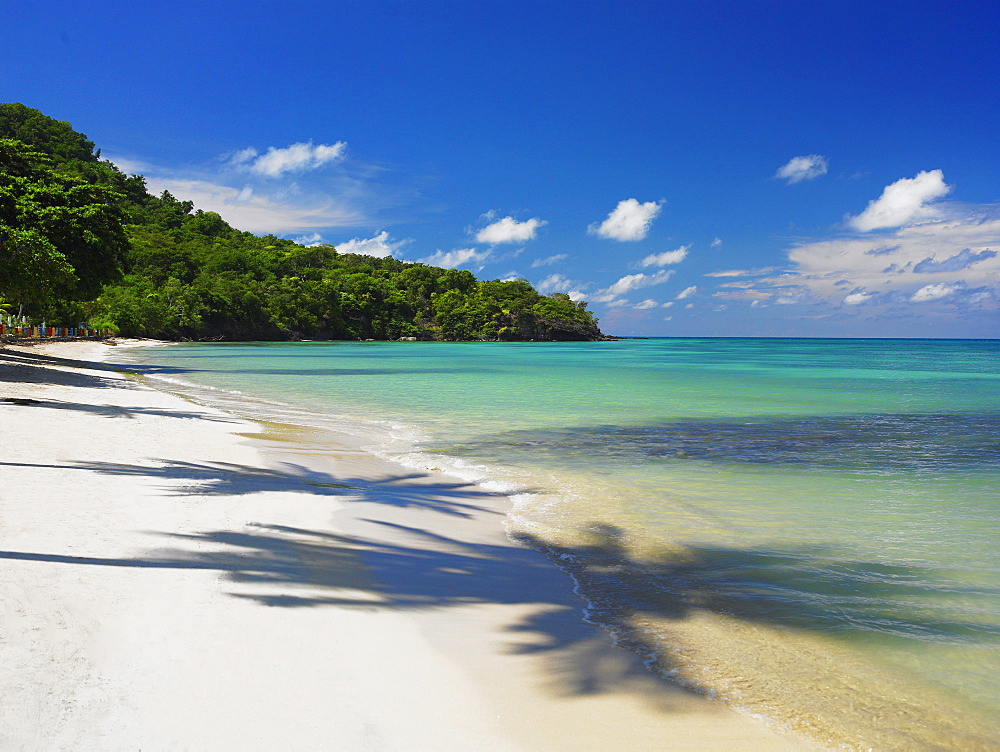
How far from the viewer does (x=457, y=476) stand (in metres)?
9.09

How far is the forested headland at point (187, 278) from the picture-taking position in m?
23.8

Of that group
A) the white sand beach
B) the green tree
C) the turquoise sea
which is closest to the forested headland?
the green tree

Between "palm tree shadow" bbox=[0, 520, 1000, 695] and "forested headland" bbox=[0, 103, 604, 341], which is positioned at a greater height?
"forested headland" bbox=[0, 103, 604, 341]

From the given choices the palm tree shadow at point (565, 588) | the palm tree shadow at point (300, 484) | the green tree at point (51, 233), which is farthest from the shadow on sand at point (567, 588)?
the green tree at point (51, 233)

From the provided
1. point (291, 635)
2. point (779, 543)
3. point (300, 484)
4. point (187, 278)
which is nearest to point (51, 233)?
point (300, 484)

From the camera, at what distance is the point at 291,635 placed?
3.54 m

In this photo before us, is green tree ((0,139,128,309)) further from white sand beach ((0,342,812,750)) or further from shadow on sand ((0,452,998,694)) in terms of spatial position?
shadow on sand ((0,452,998,694))

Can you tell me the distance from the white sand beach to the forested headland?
54.4 ft

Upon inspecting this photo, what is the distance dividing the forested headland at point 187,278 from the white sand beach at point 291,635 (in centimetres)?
1659

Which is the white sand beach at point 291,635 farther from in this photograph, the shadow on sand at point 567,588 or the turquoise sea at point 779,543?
the turquoise sea at point 779,543

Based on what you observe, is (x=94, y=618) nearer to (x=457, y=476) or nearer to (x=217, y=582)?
(x=217, y=582)

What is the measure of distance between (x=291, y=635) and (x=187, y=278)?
110m

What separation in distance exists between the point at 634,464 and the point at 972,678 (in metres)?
6.55

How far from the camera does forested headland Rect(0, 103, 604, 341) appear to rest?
23.8 metres
